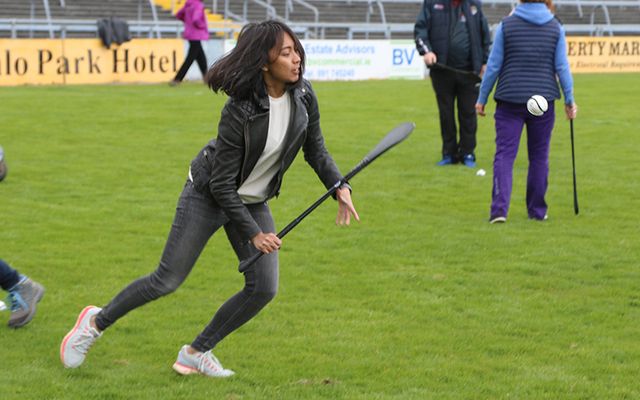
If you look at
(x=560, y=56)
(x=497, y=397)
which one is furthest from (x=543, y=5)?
(x=497, y=397)

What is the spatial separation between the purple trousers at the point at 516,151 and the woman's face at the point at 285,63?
504 centimetres

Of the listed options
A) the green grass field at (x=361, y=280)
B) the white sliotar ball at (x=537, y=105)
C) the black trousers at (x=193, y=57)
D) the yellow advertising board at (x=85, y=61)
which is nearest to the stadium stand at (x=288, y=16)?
the yellow advertising board at (x=85, y=61)

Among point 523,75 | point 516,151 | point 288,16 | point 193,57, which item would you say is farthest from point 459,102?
point 288,16

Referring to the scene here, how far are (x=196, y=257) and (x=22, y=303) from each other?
157 cm

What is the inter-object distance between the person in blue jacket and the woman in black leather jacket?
4.68m

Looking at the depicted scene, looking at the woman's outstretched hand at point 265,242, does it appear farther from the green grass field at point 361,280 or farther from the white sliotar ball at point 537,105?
the white sliotar ball at point 537,105

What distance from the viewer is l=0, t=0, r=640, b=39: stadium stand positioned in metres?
28.8

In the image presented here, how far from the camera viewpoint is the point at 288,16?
34062 millimetres

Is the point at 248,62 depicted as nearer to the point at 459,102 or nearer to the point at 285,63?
the point at 285,63

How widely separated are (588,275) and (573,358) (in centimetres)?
212

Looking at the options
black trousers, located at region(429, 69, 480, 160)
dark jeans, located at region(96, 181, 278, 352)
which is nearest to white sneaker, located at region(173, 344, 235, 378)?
dark jeans, located at region(96, 181, 278, 352)

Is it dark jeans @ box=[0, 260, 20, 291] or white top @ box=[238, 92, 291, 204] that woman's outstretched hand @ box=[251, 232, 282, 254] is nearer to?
white top @ box=[238, 92, 291, 204]

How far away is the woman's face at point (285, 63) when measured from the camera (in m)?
5.17

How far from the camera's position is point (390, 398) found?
5508 millimetres
